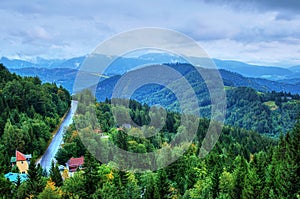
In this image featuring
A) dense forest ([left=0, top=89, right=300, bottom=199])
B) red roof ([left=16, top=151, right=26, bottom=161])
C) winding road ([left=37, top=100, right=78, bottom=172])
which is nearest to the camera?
dense forest ([left=0, top=89, right=300, bottom=199])

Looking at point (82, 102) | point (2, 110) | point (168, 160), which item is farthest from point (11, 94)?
point (168, 160)

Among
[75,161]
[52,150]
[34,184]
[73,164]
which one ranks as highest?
[52,150]

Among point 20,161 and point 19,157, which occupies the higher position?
point 19,157

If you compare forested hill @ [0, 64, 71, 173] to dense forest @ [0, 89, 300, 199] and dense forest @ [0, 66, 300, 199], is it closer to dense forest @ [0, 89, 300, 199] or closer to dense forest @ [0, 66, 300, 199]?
dense forest @ [0, 66, 300, 199]

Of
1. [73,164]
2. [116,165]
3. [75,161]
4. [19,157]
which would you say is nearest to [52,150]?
[19,157]

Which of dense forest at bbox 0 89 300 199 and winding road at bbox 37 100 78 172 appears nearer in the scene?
dense forest at bbox 0 89 300 199

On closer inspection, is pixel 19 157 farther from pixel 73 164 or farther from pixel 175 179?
pixel 175 179

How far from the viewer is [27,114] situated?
6775cm

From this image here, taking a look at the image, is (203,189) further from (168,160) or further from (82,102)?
(82,102)

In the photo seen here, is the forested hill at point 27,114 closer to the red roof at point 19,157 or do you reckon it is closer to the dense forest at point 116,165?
the dense forest at point 116,165

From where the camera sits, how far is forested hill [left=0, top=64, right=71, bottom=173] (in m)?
53.5

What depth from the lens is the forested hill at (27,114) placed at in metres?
53.5

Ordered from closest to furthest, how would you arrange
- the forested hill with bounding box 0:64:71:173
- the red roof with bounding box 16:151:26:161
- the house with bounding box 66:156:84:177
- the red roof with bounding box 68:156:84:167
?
the house with bounding box 66:156:84:177
the red roof with bounding box 68:156:84:167
the red roof with bounding box 16:151:26:161
the forested hill with bounding box 0:64:71:173

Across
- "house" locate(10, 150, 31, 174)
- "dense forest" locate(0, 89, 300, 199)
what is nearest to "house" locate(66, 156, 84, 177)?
"dense forest" locate(0, 89, 300, 199)
